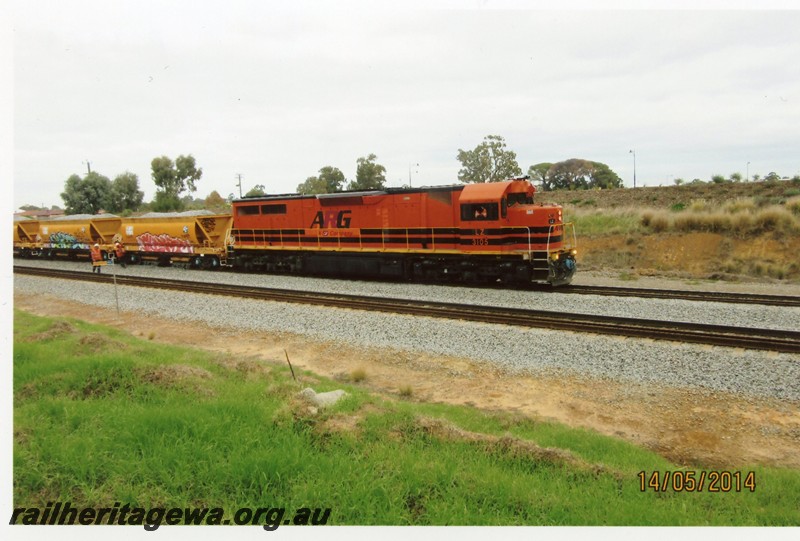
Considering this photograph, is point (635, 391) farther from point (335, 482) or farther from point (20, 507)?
point (20, 507)

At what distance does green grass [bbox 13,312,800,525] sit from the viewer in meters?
4.45

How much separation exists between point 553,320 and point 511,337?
5.69 ft

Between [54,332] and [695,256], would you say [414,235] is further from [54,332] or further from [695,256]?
[695,256]

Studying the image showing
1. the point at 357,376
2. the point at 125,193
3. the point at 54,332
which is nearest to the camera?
the point at 357,376

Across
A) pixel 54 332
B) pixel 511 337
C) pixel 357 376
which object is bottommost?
pixel 357 376

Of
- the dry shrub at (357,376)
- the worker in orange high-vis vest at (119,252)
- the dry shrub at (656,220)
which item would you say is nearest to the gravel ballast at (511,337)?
the dry shrub at (357,376)

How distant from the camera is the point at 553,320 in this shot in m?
12.7

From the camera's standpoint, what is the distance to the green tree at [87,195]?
1206 inches

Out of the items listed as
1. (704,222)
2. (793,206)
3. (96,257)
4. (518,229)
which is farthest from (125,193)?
(793,206)

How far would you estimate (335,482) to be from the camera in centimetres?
471

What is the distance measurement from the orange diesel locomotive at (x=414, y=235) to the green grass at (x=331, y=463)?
34.4 ft

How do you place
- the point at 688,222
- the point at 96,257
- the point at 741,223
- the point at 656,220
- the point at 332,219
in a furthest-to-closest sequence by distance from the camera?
the point at 656,220, the point at 688,222, the point at 741,223, the point at 96,257, the point at 332,219

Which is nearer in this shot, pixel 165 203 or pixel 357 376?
pixel 357 376

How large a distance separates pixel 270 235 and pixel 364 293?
26.7 ft
